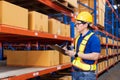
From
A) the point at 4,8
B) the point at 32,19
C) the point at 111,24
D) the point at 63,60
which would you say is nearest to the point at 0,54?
the point at 63,60

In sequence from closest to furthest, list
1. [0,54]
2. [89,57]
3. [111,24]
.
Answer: [89,57]
[0,54]
[111,24]

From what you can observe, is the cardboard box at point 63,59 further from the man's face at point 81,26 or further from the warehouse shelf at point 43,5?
the man's face at point 81,26

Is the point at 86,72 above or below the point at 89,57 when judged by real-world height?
below

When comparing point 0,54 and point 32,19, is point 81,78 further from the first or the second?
point 0,54

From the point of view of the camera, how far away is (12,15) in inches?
117

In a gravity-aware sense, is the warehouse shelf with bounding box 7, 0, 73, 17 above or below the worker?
above

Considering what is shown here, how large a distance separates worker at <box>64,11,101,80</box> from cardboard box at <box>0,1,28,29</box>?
912mm

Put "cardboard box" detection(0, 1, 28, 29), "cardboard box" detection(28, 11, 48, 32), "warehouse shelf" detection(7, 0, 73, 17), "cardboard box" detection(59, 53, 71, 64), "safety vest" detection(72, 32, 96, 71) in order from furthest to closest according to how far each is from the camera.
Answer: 1. "cardboard box" detection(59, 53, 71, 64)
2. "warehouse shelf" detection(7, 0, 73, 17)
3. "safety vest" detection(72, 32, 96, 71)
4. "cardboard box" detection(28, 11, 48, 32)
5. "cardboard box" detection(0, 1, 28, 29)

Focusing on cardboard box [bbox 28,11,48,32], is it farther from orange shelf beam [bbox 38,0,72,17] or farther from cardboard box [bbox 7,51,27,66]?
cardboard box [bbox 7,51,27,66]

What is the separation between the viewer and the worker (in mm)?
3537

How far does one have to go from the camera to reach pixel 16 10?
306 cm

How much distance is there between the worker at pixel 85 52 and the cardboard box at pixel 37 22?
1.83 ft

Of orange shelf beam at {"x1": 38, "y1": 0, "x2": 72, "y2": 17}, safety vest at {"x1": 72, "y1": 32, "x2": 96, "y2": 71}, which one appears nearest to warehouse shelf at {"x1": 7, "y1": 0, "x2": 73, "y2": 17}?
orange shelf beam at {"x1": 38, "y1": 0, "x2": 72, "y2": 17}

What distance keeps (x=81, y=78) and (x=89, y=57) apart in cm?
38
